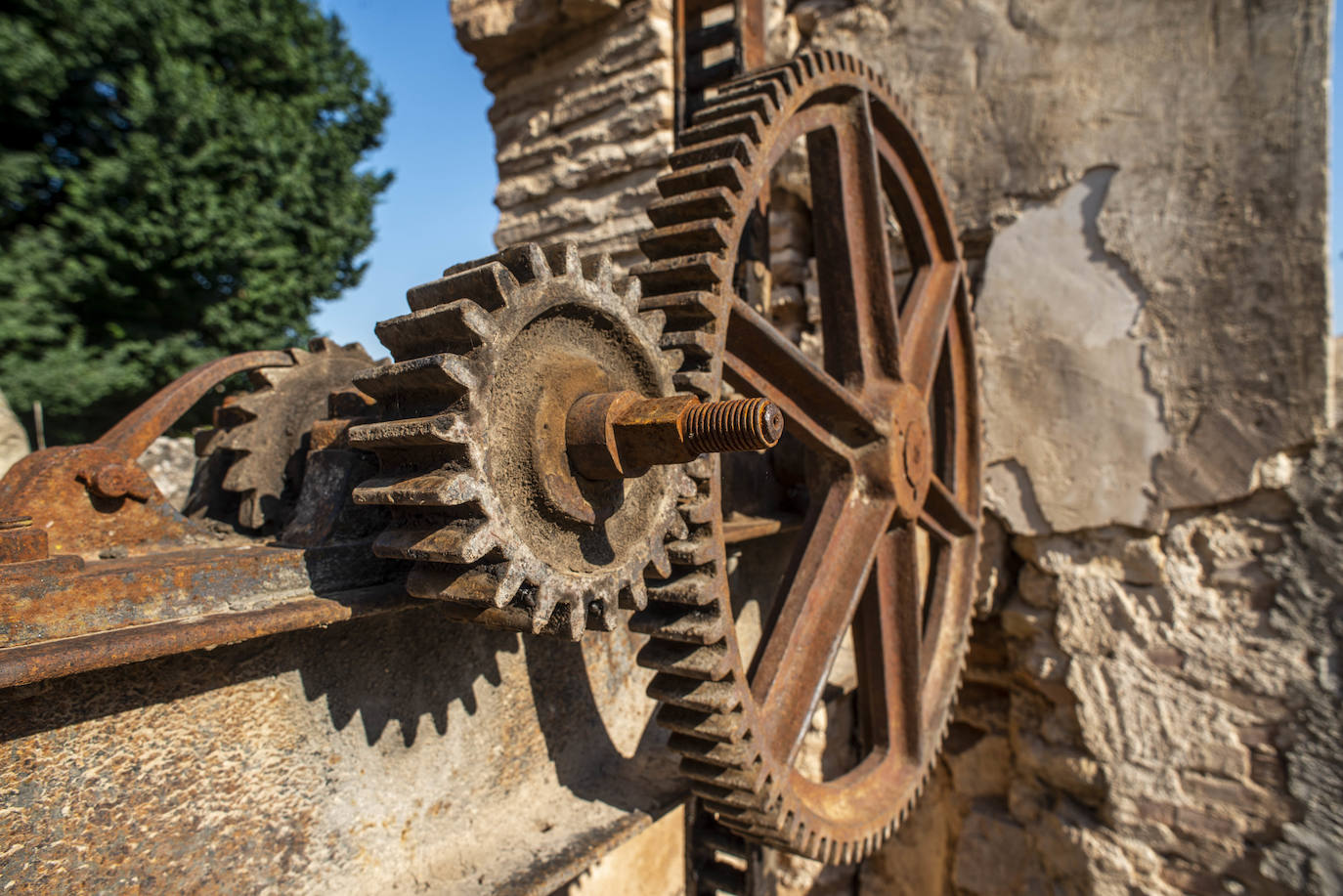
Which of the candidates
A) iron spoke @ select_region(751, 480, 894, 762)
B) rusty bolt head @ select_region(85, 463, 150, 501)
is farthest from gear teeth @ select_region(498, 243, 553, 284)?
iron spoke @ select_region(751, 480, 894, 762)

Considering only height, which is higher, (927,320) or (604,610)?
(927,320)

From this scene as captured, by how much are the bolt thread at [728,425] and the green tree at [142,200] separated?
9752mm

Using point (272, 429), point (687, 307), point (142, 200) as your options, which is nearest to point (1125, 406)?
point (687, 307)

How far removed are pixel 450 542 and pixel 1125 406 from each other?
2829 millimetres

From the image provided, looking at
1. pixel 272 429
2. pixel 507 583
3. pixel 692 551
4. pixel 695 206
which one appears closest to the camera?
pixel 507 583

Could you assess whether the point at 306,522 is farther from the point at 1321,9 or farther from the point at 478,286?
the point at 1321,9

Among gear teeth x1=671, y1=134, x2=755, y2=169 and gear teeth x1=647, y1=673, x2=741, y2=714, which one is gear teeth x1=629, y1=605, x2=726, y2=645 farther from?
gear teeth x1=671, y1=134, x2=755, y2=169

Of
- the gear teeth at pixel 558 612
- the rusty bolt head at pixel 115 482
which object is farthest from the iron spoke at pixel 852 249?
the rusty bolt head at pixel 115 482

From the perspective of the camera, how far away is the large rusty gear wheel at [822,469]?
4.75ft

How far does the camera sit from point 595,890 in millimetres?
2148

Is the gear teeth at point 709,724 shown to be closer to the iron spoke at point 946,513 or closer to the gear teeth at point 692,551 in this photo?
the gear teeth at point 692,551

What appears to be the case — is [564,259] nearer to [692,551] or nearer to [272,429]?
[692,551]

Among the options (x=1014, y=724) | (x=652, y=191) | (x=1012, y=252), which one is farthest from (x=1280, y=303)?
(x=652, y=191)

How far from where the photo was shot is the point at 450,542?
3.38 ft
